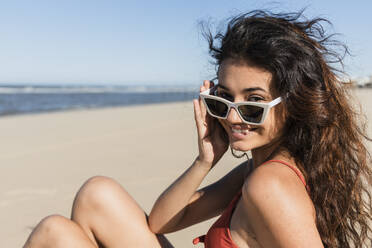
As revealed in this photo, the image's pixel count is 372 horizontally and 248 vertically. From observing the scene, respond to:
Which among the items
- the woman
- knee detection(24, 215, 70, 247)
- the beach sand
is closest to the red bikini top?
the woman

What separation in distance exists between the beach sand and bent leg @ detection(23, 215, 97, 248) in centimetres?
139

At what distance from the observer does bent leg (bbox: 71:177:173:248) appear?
2.05 metres

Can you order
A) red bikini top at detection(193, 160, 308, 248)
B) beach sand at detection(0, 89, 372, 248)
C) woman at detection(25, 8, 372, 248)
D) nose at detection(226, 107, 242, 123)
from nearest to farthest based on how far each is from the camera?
woman at detection(25, 8, 372, 248)
red bikini top at detection(193, 160, 308, 248)
nose at detection(226, 107, 242, 123)
beach sand at detection(0, 89, 372, 248)

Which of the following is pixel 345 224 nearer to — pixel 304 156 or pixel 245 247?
pixel 304 156

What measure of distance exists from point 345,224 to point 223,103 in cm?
77

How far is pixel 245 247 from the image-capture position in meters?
1.54

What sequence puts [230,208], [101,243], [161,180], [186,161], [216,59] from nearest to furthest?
[230,208]
[216,59]
[101,243]
[161,180]
[186,161]

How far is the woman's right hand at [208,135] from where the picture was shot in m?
2.00

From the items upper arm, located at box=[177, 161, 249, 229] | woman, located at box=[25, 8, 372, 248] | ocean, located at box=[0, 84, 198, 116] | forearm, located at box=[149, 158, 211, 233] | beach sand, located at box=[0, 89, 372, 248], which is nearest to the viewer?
woman, located at box=[25, 8, 372, 248]

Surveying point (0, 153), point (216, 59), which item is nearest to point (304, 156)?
point (216, 59)

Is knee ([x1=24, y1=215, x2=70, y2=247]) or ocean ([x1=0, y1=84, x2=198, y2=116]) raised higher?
knee ([x1=24, y1=215, x2=70, y2=247])

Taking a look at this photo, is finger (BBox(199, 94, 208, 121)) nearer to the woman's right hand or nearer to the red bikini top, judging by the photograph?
the woman's right hand

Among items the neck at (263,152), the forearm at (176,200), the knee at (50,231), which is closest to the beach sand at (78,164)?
the forearm at (176,200)

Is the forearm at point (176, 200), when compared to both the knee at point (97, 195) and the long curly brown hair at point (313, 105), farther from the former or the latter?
the long curly brown hair at point (313, 105)
